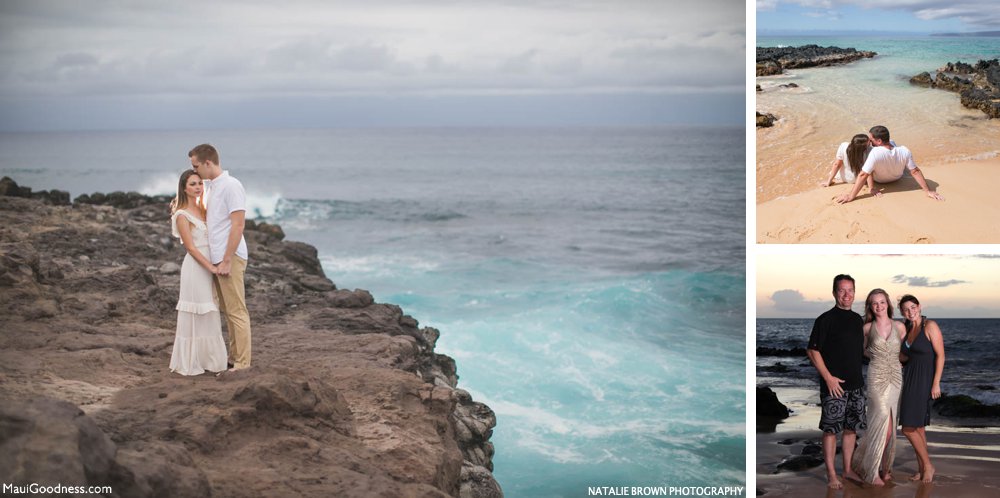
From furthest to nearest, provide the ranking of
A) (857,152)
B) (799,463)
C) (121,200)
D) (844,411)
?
1. (121,200)
2. (799,463)
3. (857,152)
4. (844,411)

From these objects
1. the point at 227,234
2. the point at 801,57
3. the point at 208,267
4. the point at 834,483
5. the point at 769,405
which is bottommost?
the point at 834,483

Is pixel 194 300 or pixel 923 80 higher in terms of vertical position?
pixel 923 80

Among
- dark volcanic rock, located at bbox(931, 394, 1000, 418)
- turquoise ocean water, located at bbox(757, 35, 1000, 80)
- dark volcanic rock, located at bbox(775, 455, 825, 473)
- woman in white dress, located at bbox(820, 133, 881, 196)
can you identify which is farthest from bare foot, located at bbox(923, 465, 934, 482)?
turquoise ocean water, located at bbox(757, 35, 1000, 80)

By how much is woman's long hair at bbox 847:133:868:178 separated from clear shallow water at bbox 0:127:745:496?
3417 millimetres

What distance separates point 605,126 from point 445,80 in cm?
1427

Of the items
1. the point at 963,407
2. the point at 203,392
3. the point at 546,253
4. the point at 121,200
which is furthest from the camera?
the point at 546,253

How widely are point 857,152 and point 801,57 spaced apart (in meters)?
1.04

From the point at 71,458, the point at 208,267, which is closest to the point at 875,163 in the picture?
the point at 208,267

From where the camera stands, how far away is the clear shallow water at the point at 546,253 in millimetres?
8711

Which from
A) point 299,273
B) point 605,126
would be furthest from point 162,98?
point 299,273

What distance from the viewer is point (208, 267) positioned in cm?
416

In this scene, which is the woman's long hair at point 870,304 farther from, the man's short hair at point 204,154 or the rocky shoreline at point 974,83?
the man's short hair at point 204,154

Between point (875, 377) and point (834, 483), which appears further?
point (834, 483)

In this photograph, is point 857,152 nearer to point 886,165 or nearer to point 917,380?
point 886,165
